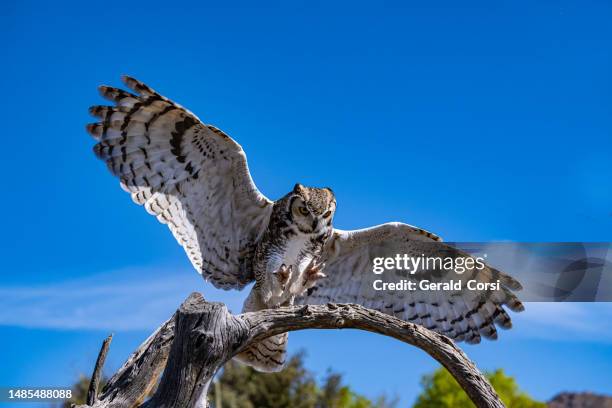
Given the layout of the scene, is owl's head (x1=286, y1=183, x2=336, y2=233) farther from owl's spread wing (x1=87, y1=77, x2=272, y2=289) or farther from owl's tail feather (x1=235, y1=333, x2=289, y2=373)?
owl's tail feather (x1=235, y1=333, x2=289, y2=373)

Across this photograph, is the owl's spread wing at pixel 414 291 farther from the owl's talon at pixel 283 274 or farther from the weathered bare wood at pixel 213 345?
the weathered bare wood at pixel 213 345

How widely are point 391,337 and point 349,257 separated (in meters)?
2.13

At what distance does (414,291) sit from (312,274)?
1234 millimetres

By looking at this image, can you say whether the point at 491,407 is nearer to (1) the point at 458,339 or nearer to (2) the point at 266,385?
(1) the point at 458,339

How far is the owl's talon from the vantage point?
18.4ft

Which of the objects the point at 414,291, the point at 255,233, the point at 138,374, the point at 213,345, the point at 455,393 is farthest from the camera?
the point at 455,393

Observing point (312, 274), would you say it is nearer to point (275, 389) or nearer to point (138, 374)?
Result: point (138, 374)

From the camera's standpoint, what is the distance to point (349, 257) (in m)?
6.47

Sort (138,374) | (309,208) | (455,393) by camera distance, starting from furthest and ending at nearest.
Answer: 1. (455,393)
2. (309,208)
3. (138,374)

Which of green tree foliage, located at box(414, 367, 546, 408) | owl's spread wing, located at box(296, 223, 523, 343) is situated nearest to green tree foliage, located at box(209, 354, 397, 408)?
green tree foliage, located at box(414, 367, 546, 408)

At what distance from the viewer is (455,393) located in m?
24.9

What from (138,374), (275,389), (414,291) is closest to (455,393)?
(275,389)

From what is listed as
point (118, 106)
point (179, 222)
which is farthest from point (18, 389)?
point (118, 106)

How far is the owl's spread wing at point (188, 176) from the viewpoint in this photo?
5.59 m
